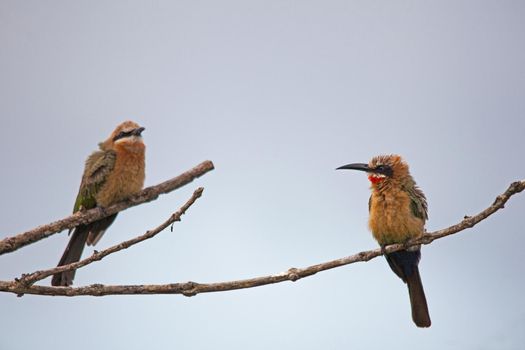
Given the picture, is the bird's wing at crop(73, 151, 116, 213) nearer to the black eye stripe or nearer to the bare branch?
the black eye stripe

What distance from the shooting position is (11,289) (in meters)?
2.98

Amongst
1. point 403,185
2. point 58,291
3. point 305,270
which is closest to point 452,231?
point 305,270

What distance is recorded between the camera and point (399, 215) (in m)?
4.32

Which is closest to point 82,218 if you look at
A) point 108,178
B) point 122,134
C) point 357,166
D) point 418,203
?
point 108,178

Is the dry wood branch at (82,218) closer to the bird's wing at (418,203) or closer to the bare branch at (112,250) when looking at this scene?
the bare branch at (112,250)

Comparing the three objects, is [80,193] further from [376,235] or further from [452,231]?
[452,231]

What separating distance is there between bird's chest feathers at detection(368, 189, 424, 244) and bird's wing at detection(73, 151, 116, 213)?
2.03 metres

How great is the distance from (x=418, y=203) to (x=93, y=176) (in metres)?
→ 2.45

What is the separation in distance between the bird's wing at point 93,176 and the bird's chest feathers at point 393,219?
2.03 m

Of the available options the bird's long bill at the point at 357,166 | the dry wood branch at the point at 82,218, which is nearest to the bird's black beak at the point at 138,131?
the dry wood branch at the point at 82,218

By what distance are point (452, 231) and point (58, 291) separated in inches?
77.7

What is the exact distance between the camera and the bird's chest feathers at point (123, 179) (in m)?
4.66

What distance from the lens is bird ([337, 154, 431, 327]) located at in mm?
4328

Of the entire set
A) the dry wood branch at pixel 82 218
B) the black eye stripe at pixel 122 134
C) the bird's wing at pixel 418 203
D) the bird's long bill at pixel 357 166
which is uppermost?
the black eye stripe at pixel 122 134
